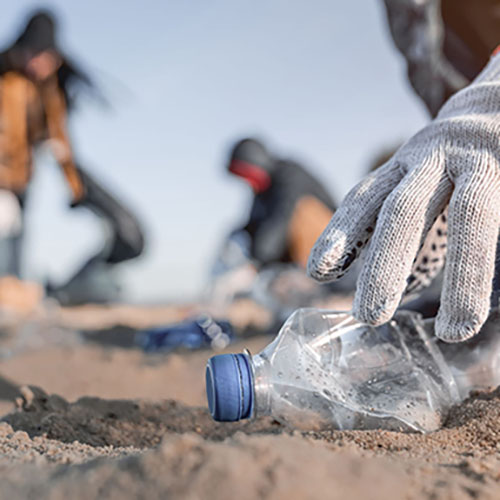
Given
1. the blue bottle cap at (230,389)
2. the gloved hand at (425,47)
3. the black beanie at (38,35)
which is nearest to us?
the blue bottle cap at (230,389)

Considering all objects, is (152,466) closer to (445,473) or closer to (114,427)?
(445,473)

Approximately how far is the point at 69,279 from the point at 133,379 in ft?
11.0

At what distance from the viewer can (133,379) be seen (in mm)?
2025

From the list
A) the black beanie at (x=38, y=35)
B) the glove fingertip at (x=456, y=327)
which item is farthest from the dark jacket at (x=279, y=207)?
the glove fingertip at (x=456, y=327)

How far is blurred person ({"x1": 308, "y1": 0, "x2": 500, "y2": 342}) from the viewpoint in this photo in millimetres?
932

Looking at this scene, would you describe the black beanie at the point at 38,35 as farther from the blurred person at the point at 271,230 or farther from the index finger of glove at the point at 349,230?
the index finger of glove at the point at 349,230

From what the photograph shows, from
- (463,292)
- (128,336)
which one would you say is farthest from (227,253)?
(463,292)

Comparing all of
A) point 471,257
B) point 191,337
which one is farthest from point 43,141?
point 471,257

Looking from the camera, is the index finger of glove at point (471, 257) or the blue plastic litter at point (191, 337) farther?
the blue plastic litter at point (191, 337)

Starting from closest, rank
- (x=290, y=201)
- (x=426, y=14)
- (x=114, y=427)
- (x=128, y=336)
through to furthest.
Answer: (x=114, y=427) < (x=426, y=14) < (x=128, y=336) < (x=290, y=201)

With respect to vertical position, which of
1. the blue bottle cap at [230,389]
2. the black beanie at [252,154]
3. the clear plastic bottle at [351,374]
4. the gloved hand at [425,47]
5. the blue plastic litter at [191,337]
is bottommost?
the blue plastic litter at [191,337]

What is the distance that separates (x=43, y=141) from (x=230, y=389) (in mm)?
4606

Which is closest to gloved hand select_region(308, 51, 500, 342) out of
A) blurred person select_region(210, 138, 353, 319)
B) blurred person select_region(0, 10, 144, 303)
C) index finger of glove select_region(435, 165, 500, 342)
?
index finger of glove select_region(435, 165, 500, 342)

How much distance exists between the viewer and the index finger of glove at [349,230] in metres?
1.03
